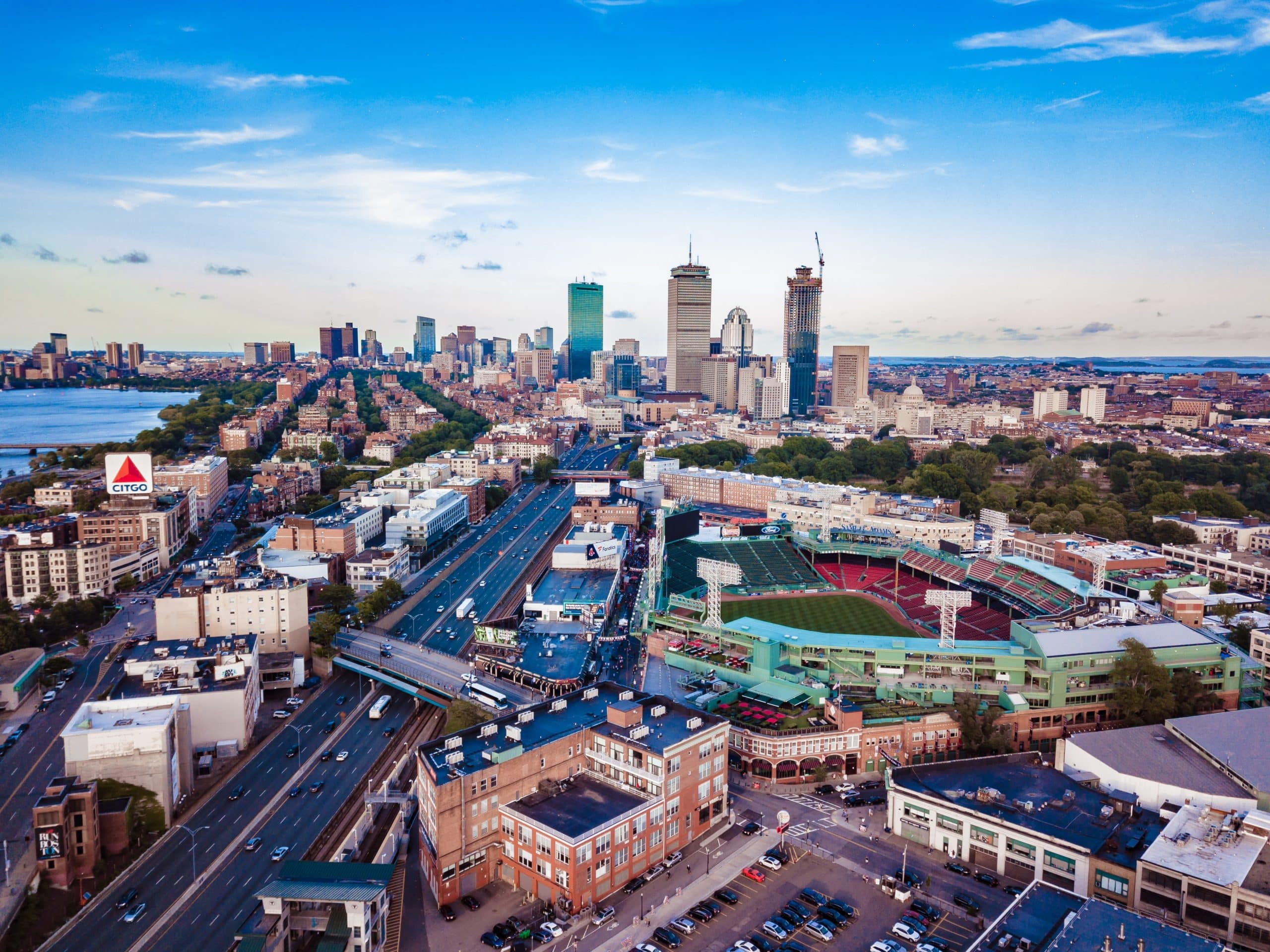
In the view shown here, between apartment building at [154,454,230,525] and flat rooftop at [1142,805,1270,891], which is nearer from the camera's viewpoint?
flat rooftop at [1142,805,1270,891]

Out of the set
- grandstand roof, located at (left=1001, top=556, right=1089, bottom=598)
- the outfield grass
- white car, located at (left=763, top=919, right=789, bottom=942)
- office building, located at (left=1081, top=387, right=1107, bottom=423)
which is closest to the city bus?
white car, located at (left=763, top=919, right=789, bottom=942)

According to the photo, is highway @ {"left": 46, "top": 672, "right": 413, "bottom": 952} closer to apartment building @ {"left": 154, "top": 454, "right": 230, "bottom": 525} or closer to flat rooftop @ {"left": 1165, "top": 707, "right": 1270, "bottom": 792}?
flat rooftop @ {"left": 1165, "top": 707, "right": 1270, "bottom": 792}

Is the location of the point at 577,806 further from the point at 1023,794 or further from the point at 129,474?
the point at 129,474

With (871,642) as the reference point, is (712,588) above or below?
above

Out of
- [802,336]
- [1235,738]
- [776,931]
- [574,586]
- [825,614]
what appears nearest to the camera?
[776,931]

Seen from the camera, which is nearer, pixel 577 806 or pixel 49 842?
pixel 49 842

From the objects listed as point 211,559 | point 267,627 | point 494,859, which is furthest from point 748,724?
point 211,559

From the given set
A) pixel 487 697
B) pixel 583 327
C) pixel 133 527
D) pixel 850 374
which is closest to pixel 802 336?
pixel 850 374

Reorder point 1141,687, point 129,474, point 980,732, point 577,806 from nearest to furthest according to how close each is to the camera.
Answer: point 577,806 → point 980,732 → point 1141,687 → point 129,474
